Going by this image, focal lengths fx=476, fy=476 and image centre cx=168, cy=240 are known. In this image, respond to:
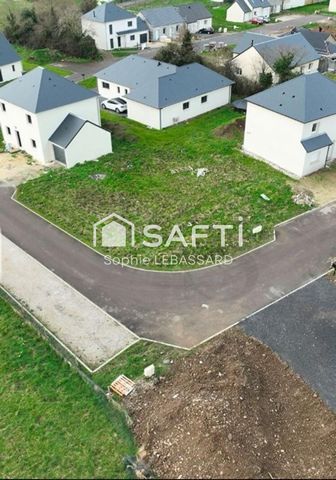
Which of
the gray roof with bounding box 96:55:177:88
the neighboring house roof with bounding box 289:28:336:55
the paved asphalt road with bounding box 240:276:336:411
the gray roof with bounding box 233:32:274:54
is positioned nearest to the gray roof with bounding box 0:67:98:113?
the gray roof with bounding box 96:55:177:88

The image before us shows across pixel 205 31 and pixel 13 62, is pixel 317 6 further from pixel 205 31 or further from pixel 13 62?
pixel 13 62

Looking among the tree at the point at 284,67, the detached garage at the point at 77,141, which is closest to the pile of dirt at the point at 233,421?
the detached garage at the point at 77,141

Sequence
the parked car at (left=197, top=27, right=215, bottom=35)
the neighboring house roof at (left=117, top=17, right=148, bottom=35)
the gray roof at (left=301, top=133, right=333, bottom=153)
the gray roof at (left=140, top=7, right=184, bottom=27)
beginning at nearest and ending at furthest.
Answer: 1. the gray roof at (left=301, top=133, right=333, bottom=153)
2. the neighboring house roof at (left=117, top=17, right=148, bottom=35)
3. the gray roof at (left=140, top=7, right=184, bottom=27)
4. the parked car at (left=197, top=27, right=215, bottom=35)

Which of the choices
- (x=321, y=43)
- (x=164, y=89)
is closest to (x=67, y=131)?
(x=164, y=89)

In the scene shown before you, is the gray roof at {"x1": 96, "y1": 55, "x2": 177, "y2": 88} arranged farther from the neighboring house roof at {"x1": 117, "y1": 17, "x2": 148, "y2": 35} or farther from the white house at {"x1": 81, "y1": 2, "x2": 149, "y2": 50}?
the neighboring house roof at {"x1": 117, "y1": 17, "x2": 148, "y2": 35}

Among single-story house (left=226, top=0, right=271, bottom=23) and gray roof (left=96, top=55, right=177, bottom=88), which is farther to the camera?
single-story house (left=226, top=0, right=271, bottom=23)

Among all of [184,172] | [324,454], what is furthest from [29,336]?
[184,172]

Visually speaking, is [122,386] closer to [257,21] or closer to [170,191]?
[170,191]
